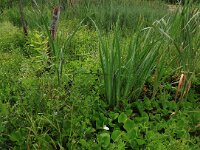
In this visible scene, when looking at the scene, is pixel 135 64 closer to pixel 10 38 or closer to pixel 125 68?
pixel 125 68

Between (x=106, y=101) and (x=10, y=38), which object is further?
(x=10, y=38)

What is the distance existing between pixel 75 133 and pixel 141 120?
1.69ft

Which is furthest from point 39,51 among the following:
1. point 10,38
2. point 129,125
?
point 10,38

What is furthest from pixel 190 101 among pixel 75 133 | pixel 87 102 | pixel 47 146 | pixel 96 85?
pixel 47 146

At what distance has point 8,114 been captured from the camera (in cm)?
200

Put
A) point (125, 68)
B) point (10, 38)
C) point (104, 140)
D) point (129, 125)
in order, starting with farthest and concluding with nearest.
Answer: point (10, 38)
point (125, 68)
point (129, 125)
point (104, 140)

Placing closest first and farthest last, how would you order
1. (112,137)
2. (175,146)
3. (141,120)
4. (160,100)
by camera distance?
(175,146) < (112,137) < (141,120) < (160,100)

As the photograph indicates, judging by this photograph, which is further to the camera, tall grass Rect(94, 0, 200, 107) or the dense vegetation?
tall grass Rect(94, 0, 200, 107)

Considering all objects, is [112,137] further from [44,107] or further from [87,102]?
[44,107]

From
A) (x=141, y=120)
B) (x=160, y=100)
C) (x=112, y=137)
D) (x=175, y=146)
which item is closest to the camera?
(x=175, y=146)

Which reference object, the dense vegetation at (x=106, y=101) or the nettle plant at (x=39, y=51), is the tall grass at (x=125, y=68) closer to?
the dense vegetation at (x=106, y=101)

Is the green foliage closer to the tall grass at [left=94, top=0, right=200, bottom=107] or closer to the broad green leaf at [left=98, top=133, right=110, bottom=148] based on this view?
the tall grass at [left=94, top=0, right=200, bottom=107]

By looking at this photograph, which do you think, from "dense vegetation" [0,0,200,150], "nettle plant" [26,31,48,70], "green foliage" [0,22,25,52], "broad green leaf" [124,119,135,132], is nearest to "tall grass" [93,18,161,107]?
"dense vegetation" [0,0,200,150]

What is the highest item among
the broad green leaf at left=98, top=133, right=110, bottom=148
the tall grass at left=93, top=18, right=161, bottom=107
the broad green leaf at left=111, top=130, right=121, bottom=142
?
the tall grass at left=93, top=18, right=161, bottom=107
